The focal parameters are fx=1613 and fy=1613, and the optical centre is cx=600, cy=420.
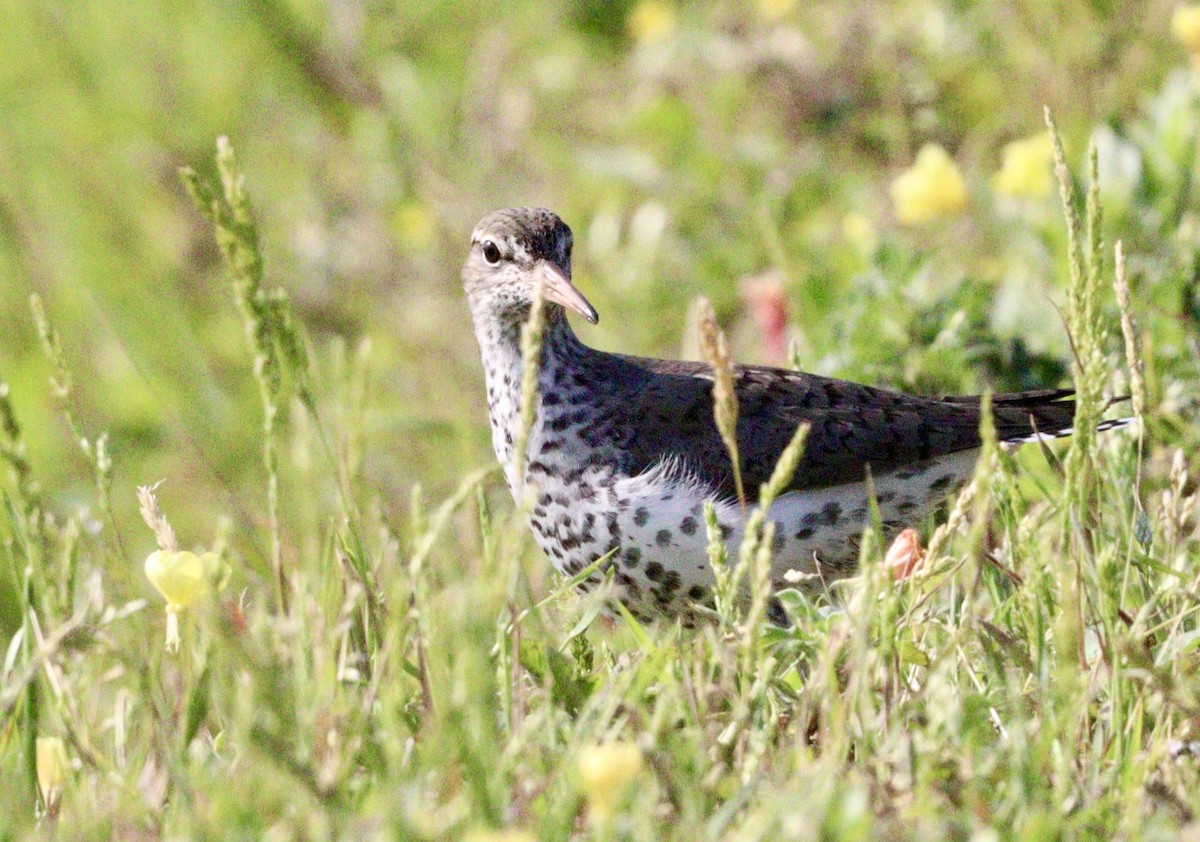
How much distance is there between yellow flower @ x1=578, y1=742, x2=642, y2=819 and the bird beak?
6.83 feet

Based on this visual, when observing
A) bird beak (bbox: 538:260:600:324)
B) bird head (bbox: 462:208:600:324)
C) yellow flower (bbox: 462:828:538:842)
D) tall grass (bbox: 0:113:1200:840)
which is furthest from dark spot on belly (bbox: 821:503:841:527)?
yellow flower (bbox: 462:828:538:842)

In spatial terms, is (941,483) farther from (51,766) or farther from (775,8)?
(775,8)

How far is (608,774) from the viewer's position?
2.09 meters

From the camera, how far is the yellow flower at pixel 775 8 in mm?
7676

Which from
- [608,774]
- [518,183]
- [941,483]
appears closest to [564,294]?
[941,483]

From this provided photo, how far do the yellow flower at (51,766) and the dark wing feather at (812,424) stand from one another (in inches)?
74.5

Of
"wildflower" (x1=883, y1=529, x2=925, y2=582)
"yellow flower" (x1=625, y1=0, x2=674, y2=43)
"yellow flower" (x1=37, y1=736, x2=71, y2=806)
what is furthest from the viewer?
"yellow flower" (x1=625, y1=0, x2=674, y2=43)

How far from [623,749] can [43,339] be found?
1245mm

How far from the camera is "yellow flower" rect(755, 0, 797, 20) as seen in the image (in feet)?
25.2

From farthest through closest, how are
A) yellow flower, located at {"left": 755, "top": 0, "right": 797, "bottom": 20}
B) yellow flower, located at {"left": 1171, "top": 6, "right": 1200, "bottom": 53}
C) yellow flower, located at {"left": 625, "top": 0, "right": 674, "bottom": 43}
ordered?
1. yellow flower, located at {"left": 625, "top": 0, "right": 674, "bottom": 43}
2. yellow flower, located at {"left": 755, "top": 0, "right": 797, "bottom": 20}
3. yellow flower, located at {"left": 1171, "top": 6, "right": 1200, "bottom": 53}

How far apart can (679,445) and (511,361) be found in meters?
0.62

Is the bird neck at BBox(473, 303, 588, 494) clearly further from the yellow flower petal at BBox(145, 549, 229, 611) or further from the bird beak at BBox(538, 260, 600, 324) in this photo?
the yellow flower petal at BBox(145, 549, 229, 611)

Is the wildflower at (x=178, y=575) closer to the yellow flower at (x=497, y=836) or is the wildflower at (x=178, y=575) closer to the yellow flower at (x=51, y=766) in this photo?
the yellow flower at (x=51, y=766)

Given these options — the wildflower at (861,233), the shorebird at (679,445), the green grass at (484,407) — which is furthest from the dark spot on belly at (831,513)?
the wildflower at (861,233)
